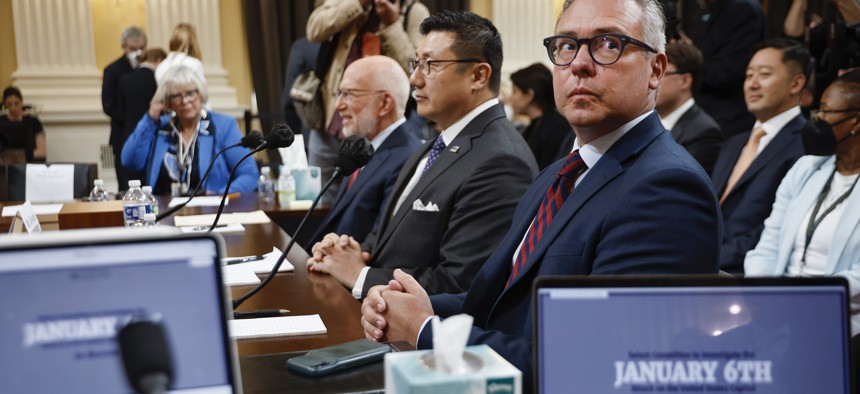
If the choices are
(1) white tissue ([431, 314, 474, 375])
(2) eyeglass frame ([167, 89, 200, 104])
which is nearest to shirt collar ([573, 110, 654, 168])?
(1) white tissue ([431, 314, 474, 375])

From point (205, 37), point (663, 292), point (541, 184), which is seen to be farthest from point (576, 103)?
point (205, 37)

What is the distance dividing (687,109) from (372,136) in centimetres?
160

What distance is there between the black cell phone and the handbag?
344cm

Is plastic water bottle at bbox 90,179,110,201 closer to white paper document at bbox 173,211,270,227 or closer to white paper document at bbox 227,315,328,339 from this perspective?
white paper document at bbox 173,211,270,227

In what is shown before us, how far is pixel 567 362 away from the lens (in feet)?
2.67

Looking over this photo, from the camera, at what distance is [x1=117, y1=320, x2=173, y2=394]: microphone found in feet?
2.11

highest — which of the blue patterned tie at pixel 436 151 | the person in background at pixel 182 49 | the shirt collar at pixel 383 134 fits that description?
the person in background at pixel 182 49

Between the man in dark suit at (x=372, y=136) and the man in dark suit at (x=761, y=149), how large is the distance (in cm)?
128

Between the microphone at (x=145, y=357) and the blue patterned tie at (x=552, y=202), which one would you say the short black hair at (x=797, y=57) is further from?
the microphone at (x=145, y=357)

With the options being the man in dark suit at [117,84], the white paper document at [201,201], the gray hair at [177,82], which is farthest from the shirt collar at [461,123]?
the man in dark suit at [117,84]

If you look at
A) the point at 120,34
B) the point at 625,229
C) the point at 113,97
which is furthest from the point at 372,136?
the point at 120,34

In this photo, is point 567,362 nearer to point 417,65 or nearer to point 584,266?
point 584,266

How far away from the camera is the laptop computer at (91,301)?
75 centimetres

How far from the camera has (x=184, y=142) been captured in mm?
4152
